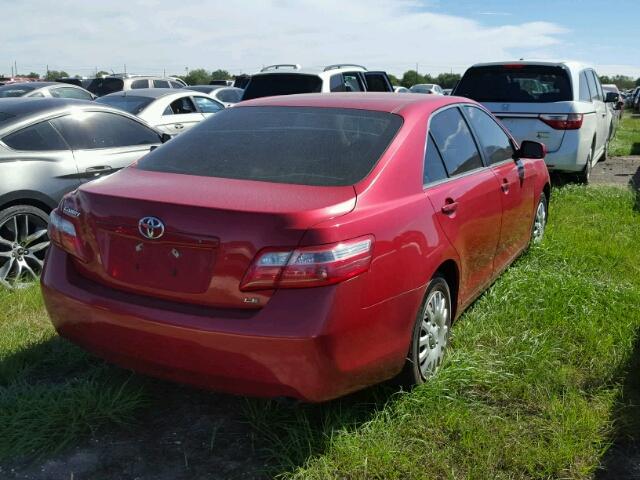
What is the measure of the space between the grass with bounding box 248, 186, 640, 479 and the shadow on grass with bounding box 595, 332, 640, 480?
0.10 feet

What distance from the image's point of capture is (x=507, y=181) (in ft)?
15.0

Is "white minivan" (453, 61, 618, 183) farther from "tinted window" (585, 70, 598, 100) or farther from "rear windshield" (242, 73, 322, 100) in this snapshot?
"rear windshield" (242, 73, 322, 100)

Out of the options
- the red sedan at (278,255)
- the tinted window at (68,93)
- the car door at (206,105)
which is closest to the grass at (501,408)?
the red sedan at (278,255)

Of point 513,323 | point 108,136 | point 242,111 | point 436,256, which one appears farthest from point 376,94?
point 108,136

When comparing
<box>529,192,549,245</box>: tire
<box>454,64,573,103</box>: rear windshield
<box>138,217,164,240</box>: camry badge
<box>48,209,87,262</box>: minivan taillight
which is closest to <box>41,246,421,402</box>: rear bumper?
<box>48,209,87,262</box>: minivan taillight

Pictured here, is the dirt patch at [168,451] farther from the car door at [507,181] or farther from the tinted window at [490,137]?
the tinted window at [490,137]

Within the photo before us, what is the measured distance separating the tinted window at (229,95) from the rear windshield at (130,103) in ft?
23.6

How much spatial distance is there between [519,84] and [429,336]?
6.54m

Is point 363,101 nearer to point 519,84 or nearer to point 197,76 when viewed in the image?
point 519,84

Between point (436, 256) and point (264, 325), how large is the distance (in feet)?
3.44

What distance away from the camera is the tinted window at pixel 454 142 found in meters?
3.80

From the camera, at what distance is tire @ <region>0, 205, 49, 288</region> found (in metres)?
4.90

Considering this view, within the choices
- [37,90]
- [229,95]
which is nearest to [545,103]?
[37,90]

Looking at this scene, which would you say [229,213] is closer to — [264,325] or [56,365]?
[264,325]
